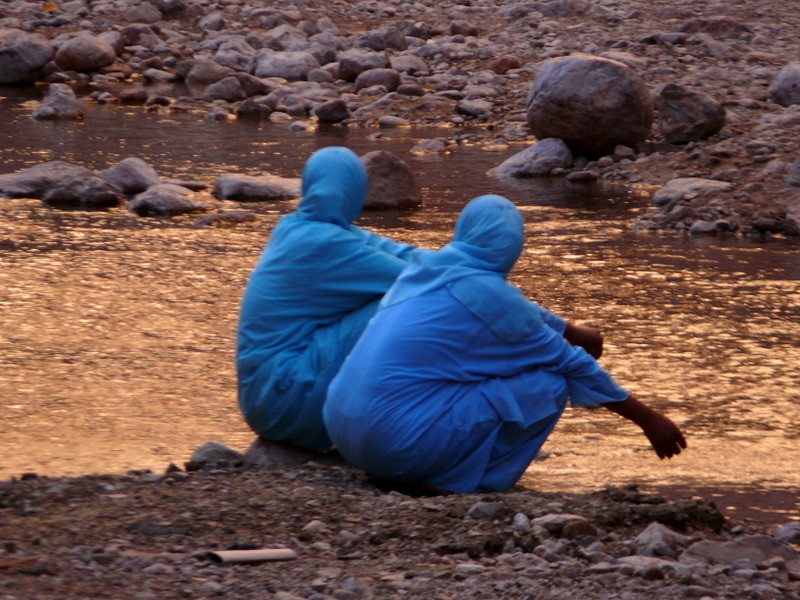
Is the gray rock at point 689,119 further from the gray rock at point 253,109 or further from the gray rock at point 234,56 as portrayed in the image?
the gray rock at point 234,56

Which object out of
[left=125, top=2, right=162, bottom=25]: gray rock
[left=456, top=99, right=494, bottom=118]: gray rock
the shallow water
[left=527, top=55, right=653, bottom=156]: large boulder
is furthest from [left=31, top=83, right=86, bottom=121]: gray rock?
[left=125, top=2, right=162, bottom=25]: gray rock

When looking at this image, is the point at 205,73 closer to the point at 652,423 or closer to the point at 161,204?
the point at 161,204

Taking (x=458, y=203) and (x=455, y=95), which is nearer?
(x=458, y=203)

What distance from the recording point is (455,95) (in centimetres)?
1595

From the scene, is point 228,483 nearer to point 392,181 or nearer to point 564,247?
point 564,247

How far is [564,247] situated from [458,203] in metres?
1.55

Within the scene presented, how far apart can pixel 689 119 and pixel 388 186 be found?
10.8ft

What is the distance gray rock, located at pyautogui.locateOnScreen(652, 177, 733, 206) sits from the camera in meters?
10.1

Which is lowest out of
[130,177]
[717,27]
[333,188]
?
[130,177]

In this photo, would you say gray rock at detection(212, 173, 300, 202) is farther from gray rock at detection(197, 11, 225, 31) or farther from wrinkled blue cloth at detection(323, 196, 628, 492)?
gray rock at detection(197, 11, 225, 31)

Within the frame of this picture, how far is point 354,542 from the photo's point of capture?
12.6ft

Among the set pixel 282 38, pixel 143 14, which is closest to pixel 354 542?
pixel 282 38

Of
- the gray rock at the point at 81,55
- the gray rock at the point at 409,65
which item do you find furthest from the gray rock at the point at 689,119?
the gray rock at the point at 81,55

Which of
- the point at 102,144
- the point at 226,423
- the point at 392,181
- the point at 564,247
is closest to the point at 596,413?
the point at 226,423
